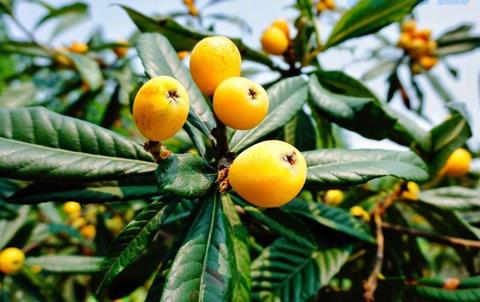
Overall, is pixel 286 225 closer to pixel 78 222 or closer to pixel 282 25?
pixel 282 25

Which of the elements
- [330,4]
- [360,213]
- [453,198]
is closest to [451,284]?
[453,198]

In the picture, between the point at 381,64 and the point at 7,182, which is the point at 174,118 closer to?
the point at 7,182

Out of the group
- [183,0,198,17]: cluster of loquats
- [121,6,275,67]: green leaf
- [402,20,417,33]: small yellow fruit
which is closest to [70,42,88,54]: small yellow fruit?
[183,0,198,17]: cluster of loquats

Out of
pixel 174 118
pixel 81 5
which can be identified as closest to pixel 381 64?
pixel 81 5

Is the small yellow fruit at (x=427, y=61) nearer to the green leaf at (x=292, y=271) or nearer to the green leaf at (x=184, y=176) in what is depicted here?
the green leaf at (x=292, y=271)

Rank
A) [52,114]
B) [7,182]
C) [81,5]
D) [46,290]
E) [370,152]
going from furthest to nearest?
[81,5] → [46,290] → [7,182] → [370,152] → [52,114]
